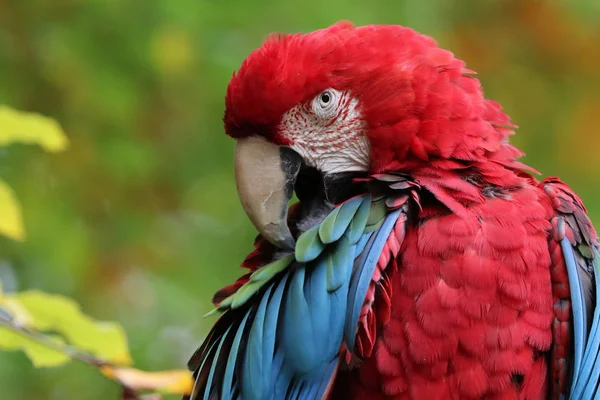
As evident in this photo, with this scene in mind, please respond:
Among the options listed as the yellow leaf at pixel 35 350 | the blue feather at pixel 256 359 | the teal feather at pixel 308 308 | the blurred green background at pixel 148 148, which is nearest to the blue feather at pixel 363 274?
the teal feather at pixel 308 308

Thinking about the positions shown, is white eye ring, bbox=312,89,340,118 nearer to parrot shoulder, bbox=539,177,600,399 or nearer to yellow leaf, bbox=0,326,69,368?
parrot shoulder, bbox=539,177,600,399

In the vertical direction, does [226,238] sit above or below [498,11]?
below

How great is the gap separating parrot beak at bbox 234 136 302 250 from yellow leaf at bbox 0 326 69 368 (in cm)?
40

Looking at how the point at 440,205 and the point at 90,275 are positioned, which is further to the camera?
the point at 90,275

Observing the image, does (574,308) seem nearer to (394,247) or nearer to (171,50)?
(394,247)

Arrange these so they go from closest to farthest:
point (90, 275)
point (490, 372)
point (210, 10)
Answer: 1. point (490, 372)
2. point (210, 10)
3. point (90, 275)

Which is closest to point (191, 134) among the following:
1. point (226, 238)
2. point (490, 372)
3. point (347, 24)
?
point (226, 238)

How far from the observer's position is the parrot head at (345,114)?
105 cm

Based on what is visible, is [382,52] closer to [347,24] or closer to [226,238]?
[347,24]

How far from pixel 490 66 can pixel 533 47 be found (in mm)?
150

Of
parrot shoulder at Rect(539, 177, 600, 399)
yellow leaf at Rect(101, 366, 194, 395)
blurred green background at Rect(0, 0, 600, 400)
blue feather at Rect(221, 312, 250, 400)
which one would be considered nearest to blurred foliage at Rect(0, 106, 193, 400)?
yellow leaf at Rect(101, 366, 194, 395)

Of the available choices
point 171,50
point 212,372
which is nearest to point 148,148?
point 171,50

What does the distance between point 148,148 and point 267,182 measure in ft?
2.95

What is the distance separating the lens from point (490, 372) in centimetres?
96
